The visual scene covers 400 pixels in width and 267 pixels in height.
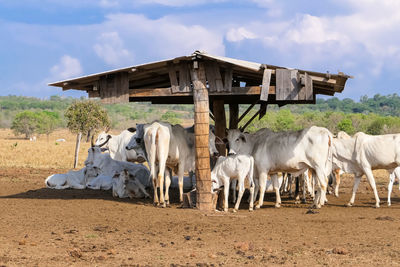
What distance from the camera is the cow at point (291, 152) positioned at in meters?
13.4

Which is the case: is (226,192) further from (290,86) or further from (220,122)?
(290,86)

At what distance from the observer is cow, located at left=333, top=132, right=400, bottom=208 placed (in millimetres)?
13992

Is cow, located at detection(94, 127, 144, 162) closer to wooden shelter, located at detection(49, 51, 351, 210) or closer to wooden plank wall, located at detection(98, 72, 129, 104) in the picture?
wooden shelter, located at detection(49, 51, 351, 210)

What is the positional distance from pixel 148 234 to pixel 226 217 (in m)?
2.43

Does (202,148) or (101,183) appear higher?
(202,148)

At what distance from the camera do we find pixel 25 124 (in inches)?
2717

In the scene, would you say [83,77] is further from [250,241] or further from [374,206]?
[374,206]

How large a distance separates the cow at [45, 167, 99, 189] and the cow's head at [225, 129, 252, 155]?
5110 millimetres

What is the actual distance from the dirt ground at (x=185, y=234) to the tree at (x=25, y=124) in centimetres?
5681

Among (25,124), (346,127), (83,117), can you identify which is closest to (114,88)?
(83,117)

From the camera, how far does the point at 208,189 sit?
12992 mm

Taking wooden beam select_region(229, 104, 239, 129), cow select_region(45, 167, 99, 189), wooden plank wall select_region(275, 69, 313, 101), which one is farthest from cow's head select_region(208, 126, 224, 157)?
cow select_region(45, 167, 99, 189)

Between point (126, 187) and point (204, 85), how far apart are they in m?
3.84

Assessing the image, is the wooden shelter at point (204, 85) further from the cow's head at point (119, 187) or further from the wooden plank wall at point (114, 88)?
the cow's head at point (119, 187)
